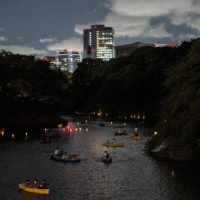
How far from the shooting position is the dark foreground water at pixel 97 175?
33.5 m

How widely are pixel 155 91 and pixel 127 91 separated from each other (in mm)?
9176

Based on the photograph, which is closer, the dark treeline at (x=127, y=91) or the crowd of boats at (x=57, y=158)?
the crowd of boats at (x=57, y=158)

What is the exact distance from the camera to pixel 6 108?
257 feet

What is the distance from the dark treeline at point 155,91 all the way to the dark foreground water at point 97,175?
3.29 m

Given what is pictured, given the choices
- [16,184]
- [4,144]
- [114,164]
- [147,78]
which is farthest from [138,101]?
[16,184]

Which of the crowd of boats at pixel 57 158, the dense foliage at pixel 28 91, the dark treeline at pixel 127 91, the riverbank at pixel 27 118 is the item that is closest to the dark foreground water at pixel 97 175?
the crowd of boats at pixel 57 158

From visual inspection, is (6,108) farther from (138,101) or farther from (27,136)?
(138,101)

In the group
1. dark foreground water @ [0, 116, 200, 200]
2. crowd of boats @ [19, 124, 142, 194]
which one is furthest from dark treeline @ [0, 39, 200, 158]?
crowd of boats @ [19, 124, 142, 194]

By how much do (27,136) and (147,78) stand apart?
4922 cm

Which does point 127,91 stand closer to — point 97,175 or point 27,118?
point 27,118

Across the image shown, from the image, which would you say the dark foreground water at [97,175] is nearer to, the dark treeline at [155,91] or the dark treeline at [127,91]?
the dark treeline at [155,91]

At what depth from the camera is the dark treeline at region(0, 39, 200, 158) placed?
4509 centimetres

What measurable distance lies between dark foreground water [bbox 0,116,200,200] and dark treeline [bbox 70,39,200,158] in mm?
3291

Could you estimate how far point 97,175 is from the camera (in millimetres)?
40094
